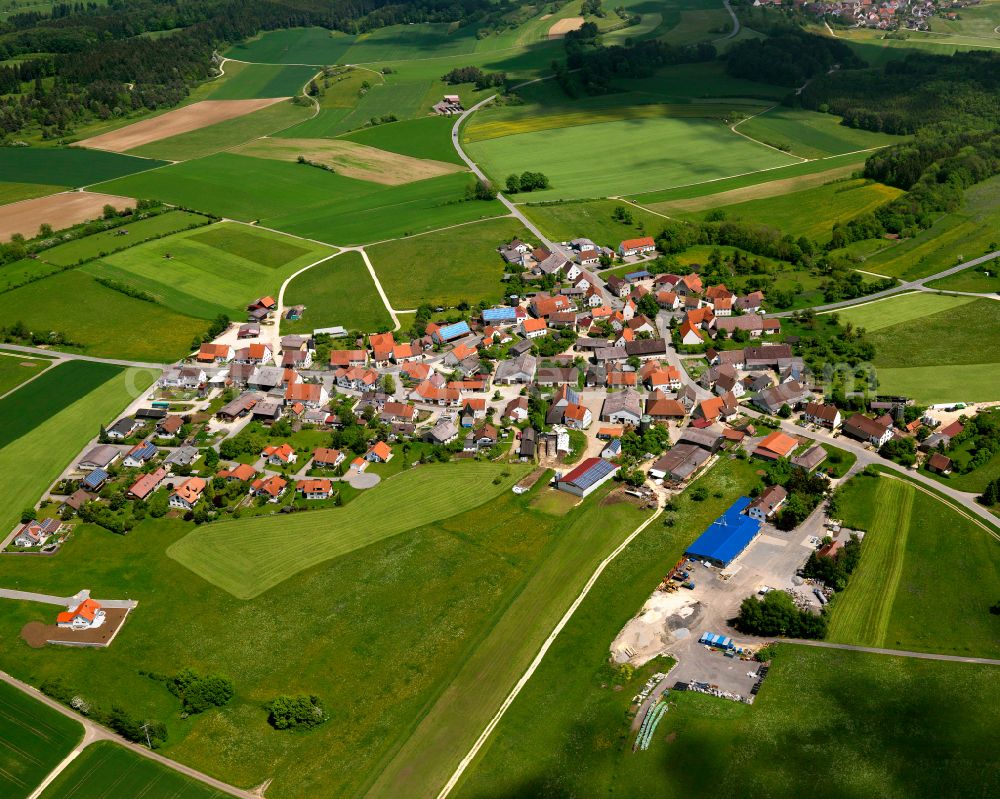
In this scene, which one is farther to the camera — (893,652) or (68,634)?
(68,634)

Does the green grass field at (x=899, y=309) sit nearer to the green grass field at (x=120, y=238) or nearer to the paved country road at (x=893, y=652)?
the paved country road at (x=893, y=652)

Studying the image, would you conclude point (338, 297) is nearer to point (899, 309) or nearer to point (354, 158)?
point (354, 158)

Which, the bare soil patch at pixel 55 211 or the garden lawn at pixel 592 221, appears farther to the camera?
the bare soil patch at pixel 55 211

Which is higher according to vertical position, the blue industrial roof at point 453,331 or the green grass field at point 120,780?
the blue industrial roof at point 453,331

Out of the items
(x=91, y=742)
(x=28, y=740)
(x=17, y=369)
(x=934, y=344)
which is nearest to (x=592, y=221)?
(x=934, y=344)

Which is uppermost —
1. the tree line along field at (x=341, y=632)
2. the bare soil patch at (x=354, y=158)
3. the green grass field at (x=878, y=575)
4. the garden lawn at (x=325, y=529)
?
the bare soil patch at (x=354, y=158)

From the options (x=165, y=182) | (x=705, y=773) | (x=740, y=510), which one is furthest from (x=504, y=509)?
(x=165, y=182)

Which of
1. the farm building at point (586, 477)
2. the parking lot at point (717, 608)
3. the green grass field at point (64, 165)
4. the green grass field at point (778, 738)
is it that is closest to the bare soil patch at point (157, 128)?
the green grass field at point (64, 165)
